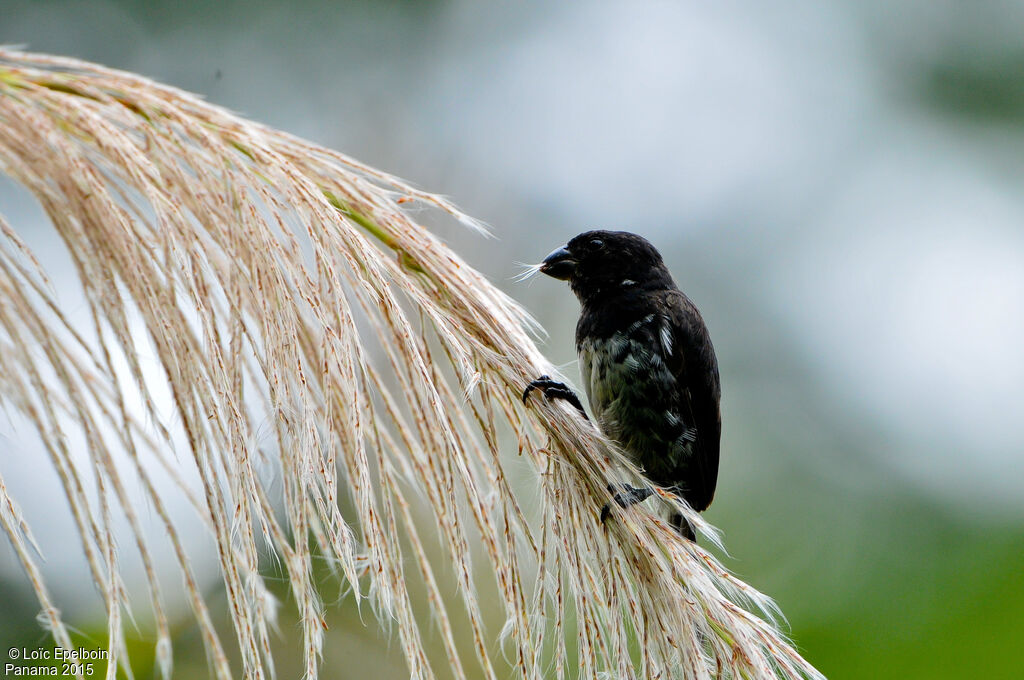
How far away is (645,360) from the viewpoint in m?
2.85

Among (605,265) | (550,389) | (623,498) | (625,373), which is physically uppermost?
(605,265)

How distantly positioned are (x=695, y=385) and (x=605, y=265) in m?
0.50

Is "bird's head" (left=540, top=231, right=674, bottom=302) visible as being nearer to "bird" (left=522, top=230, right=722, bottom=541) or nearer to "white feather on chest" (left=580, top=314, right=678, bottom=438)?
"bird" (left=522, top=230, right=722, bottom=541)

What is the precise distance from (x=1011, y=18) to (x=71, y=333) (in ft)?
28.4

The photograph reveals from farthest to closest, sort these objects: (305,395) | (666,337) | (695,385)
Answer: (695,385) < (666,337) < (305,395)

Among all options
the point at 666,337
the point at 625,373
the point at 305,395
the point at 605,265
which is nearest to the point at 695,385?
the point at 666,337

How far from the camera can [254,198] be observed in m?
1.45

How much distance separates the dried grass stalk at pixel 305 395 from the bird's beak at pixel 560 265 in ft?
4.79

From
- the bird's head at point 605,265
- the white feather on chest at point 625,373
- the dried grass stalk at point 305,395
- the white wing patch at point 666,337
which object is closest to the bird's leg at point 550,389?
the dried grass stalk at point 305,395

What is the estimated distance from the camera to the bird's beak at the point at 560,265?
10.2 feet

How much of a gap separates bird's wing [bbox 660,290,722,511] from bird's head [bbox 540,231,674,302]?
0.11 m

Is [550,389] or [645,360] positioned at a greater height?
[645,360]

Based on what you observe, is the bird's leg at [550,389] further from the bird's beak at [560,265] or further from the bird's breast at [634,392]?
the bird's beak at [560,265]

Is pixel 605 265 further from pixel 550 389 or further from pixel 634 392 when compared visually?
pixel 550 389
